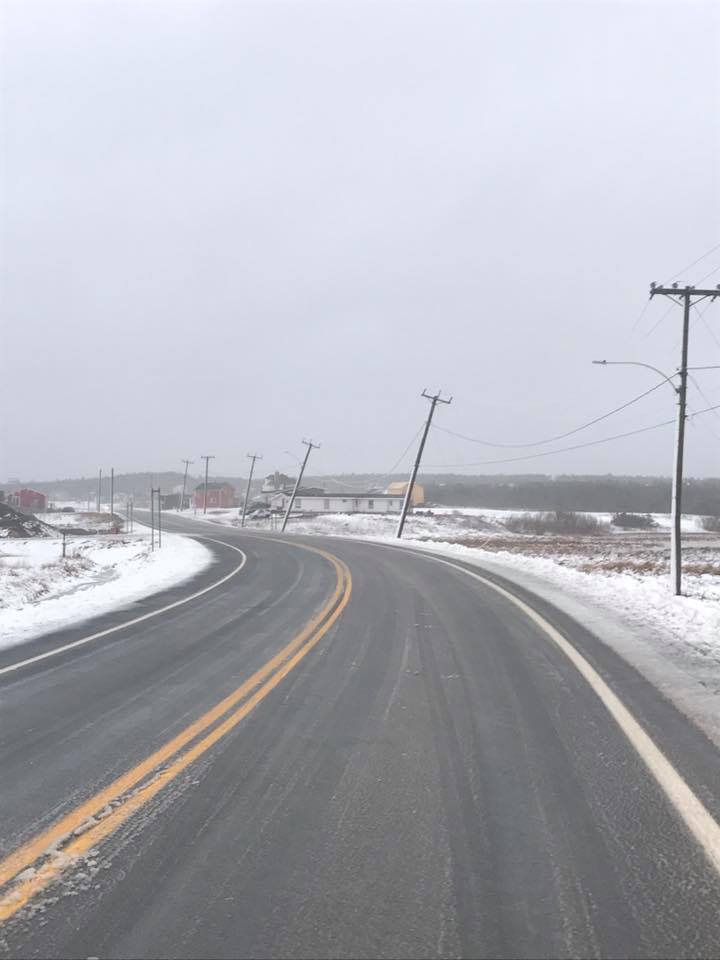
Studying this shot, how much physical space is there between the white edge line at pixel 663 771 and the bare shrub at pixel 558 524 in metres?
59.4

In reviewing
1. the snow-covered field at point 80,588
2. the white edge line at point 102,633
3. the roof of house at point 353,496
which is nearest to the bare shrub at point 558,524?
the roof of house at point 353,496

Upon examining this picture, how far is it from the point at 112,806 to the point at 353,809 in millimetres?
1395

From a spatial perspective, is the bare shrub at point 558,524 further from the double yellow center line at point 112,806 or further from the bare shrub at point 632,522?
the double yellow center line at point 112,806

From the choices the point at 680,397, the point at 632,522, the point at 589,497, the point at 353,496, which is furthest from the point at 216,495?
the point at 680,397

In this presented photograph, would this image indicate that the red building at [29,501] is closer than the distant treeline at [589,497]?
No

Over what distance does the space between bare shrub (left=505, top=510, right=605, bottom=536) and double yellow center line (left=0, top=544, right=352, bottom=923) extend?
61.5m

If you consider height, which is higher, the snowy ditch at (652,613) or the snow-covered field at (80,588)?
the snowy ditch at (652,613)

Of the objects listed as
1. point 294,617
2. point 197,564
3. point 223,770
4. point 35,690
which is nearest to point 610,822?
point 223,770

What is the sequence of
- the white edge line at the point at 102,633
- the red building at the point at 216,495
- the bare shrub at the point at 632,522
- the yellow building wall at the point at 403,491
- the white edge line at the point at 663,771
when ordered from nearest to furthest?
the white edge line at the point at 663,771
the white edge line at the point at 102,633
the bare shrub at the point at 632,522
the yellow building wall at the point at 403,491
the red building at the point at 216,495

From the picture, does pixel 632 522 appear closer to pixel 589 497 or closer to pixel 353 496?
pixel 353 496

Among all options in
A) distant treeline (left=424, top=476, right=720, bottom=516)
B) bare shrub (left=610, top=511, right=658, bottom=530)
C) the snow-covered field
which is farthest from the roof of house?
the snow-covered field

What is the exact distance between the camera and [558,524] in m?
68.7

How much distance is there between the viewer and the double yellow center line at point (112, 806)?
3021 mm

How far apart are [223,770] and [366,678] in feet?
8.46
